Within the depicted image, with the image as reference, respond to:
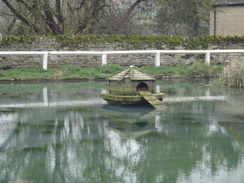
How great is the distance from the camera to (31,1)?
26125mm

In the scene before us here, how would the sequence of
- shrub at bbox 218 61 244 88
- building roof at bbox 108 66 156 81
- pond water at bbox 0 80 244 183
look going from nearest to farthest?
pond water at bbox 0 80 244 183
building roof at bbox 108 66 156 81
shrub at bbox 218 61 244 88

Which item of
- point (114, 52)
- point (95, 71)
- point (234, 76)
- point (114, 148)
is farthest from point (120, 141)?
point (114, 52)

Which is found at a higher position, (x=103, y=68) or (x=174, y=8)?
(x=174, y=8)

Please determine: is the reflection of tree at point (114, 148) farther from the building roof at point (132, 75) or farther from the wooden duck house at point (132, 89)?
the building roof at point (132, 75)

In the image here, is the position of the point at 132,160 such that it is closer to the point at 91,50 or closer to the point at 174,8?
the point at 91,50

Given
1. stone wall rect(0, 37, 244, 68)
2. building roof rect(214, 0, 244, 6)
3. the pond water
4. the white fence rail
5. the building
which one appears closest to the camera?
the pond water

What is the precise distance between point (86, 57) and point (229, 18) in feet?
57.2

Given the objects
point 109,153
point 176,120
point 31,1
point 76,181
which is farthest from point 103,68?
point 76,181

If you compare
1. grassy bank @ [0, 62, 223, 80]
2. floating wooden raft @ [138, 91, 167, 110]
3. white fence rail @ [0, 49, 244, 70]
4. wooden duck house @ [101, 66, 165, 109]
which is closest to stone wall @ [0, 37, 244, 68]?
white fence rail @ [0, 49, 244, 70]

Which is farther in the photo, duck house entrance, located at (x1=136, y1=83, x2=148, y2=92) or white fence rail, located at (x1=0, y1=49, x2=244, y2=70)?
white fence rail, located at (x1=0, y1=49, x2=244, y2=70)

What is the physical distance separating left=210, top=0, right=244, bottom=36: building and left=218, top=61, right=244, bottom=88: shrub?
19371 mm

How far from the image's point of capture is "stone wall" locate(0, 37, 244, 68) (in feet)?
76.8

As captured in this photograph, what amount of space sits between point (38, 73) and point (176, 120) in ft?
41.9

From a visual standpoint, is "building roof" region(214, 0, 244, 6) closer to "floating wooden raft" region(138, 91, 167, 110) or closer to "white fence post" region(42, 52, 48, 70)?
"white fence post" region(42, 52, 48, 70)
